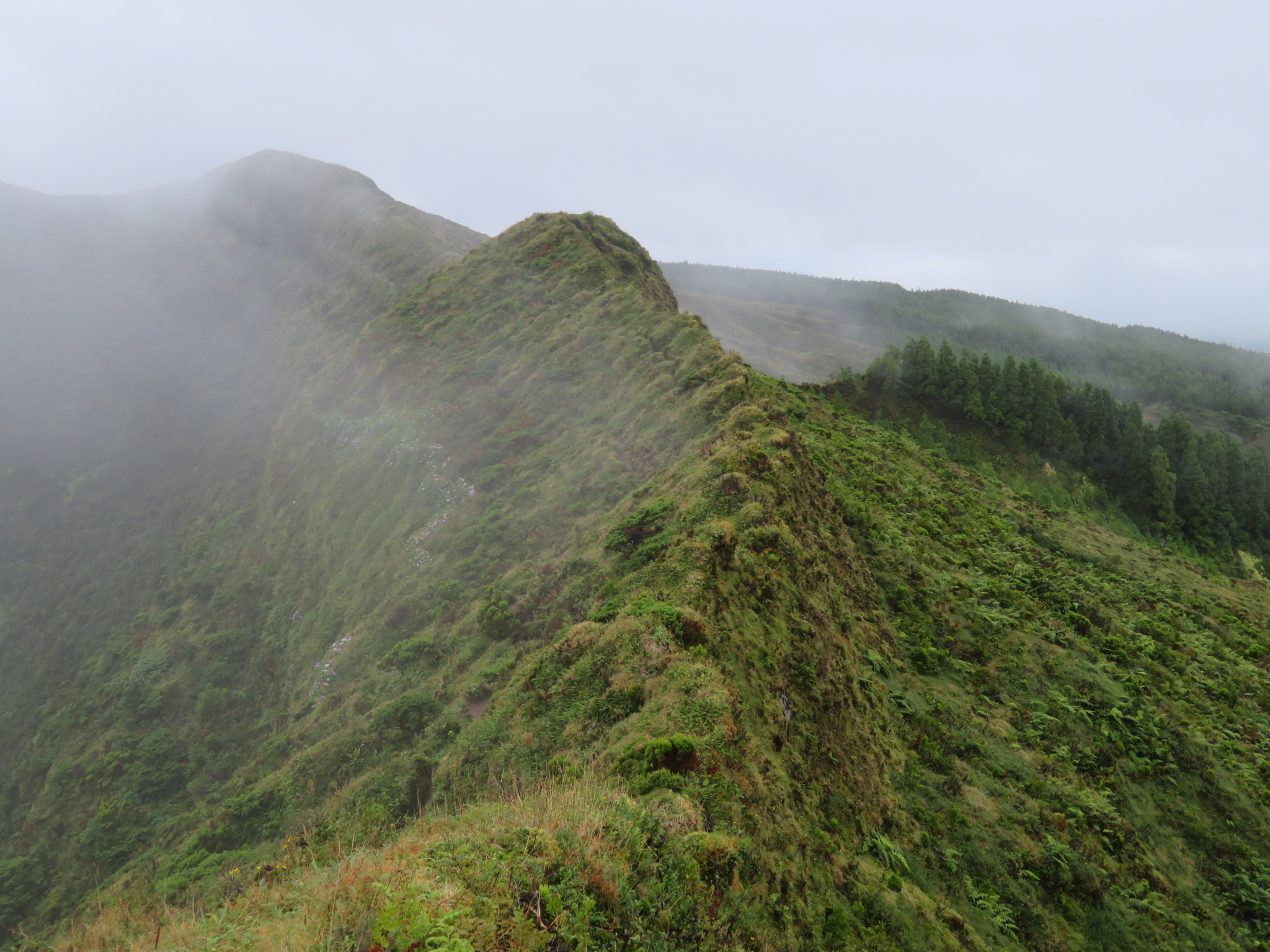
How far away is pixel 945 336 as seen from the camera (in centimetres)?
13912

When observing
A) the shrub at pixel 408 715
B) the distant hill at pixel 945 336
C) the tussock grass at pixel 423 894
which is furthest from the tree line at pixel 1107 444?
the tussock grass at pixel 423 894

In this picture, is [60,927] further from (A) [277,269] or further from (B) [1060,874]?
(A) [277,269]

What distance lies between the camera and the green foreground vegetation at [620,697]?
22.5 ft

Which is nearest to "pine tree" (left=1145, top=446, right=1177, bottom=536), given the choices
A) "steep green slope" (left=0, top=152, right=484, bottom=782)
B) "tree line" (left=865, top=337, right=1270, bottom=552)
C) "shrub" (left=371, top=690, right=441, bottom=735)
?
"tree line" (left=865, top=337, right=1270, bottom=552)

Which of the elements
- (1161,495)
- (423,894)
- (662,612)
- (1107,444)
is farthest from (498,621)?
(1107,444)

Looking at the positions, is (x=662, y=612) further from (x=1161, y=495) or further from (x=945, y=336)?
(x=945, y=336)

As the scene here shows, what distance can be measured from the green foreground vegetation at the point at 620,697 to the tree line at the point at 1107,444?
16515mm

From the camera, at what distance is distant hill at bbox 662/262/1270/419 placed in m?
100

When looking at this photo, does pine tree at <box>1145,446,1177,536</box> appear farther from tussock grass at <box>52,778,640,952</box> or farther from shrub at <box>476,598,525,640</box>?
tussock grass at <box>52,778,640,952</box>

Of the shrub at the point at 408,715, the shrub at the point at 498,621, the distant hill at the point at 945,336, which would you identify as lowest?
the shrub at the point at 408,715

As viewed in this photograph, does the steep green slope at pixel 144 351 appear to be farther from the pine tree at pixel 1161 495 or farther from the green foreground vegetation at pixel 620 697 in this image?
the pine tree at pixel 1161 495

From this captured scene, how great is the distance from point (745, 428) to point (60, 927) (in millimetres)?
28273

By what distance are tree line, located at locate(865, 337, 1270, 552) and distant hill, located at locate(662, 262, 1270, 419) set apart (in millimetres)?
21660

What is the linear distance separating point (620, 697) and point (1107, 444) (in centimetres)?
6905
